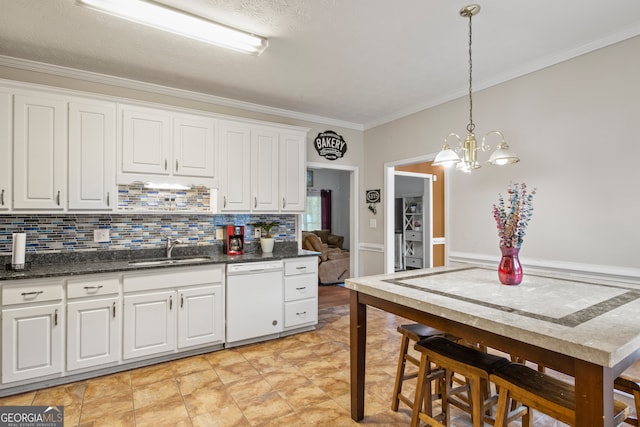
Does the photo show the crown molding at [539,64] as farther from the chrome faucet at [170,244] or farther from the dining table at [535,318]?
the chrome faucet at [170,244]

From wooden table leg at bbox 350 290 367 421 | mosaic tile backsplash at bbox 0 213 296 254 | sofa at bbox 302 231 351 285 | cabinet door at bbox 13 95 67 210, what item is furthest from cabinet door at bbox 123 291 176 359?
sofa at bbox 302 231 351 285

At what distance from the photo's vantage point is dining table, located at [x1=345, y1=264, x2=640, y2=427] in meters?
1.10

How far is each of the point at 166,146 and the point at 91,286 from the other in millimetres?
1375

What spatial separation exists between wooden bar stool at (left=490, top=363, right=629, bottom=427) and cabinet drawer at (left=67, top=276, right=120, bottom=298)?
9.01 feet

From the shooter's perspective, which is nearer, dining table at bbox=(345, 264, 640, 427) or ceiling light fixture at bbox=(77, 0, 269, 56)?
dining table at bbox=(345, 264, 640, 427)

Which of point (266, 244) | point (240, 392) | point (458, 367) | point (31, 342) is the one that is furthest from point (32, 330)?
point (458, 367)

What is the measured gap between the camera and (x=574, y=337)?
3.76ft

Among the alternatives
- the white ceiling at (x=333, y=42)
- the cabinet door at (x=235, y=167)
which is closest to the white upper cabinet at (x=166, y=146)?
the cabinet door at (x=235, y=167)

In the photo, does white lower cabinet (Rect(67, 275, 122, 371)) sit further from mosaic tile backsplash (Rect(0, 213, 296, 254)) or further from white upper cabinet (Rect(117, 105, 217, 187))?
white upper cabinet (Rect(117, 105, 217, 187))

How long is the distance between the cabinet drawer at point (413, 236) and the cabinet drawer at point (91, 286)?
5.80 metres

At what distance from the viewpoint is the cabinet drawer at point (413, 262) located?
7.16 metres

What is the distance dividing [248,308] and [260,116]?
231 cm

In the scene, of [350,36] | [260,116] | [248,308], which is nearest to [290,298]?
[248,308]

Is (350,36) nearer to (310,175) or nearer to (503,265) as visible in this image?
(503,265)
